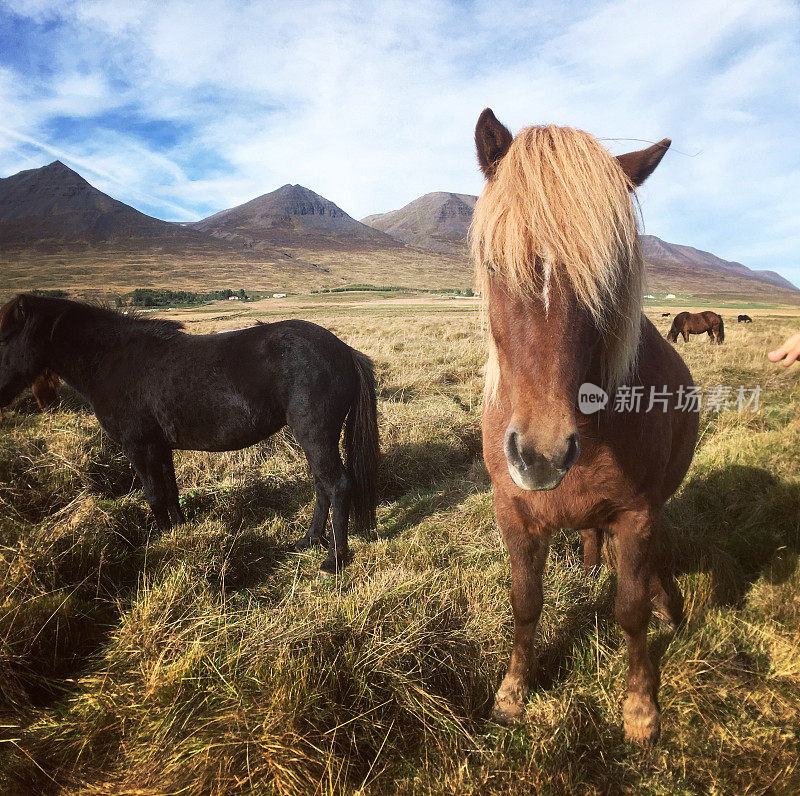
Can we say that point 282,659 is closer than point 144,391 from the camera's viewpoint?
Yes

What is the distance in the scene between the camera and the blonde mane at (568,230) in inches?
48.8

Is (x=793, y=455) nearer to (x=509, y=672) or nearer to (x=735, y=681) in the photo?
(x=735, y=681)

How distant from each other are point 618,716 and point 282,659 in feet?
5.25

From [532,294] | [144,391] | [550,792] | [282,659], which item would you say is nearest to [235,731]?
[282,659]

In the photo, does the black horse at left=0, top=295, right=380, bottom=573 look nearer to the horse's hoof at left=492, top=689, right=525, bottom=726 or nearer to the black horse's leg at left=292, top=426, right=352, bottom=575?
the black horse's leg at left=292, top=426, right=352, bottom=575

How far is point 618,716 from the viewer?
6.47ft

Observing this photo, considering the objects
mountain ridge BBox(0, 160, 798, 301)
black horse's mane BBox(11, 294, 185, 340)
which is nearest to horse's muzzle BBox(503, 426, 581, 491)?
black horse's mane BBox(11, 294, 185, 340)

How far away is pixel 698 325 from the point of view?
18.6 meters

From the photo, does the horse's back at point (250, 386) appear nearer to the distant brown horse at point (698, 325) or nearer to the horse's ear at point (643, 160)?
the horse's ear at point (643, 160)

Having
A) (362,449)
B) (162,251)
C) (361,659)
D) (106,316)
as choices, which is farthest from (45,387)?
(162,251)

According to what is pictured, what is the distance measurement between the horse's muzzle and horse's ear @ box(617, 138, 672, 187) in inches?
41.9

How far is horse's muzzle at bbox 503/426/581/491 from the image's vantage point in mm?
1147

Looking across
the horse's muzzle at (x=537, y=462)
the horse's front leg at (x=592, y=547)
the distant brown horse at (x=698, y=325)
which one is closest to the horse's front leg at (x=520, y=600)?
the horse's muzzle at (x=537, y=462)

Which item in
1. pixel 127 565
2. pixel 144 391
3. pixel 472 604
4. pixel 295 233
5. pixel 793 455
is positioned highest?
pixel 295 233
